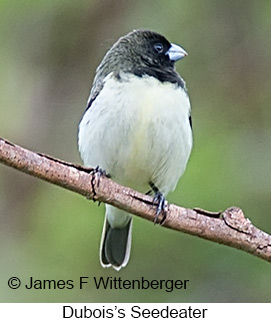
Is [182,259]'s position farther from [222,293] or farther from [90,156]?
[90,156]

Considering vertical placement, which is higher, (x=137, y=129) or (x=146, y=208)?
(x=137, y=129)

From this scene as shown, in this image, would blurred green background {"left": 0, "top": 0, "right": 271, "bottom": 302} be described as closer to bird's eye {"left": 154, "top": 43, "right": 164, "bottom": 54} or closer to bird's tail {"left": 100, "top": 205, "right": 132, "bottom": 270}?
bird's tail {"left": 100, "top": 205, "right": 132, "bottom": 270}

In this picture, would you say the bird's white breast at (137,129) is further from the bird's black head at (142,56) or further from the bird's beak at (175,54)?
the bird's beak at (175,54)

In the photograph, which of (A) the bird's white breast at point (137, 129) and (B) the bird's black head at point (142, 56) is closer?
(A) the bird's white breast at point (137, 129)

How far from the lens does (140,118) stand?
20.3 feet

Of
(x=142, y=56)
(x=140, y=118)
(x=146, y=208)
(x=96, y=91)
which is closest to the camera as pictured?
(x=146, y=208)

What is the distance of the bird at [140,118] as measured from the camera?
6227mm

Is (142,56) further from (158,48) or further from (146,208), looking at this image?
(146,208)

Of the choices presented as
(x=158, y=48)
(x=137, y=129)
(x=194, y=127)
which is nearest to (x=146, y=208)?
(x=137, y=129)

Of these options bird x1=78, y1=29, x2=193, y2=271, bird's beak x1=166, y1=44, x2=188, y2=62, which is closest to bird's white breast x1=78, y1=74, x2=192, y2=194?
bird x1=78, y1=29, x2=193, y2=271

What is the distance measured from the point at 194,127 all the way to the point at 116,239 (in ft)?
4.32

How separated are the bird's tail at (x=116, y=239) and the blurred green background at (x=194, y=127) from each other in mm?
234

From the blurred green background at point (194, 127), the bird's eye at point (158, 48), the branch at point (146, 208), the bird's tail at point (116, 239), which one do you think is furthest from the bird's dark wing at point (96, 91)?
the blurred green background at point (194, 127)

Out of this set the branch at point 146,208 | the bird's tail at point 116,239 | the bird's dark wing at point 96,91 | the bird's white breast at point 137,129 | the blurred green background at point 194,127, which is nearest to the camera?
the branch at point 146,208
